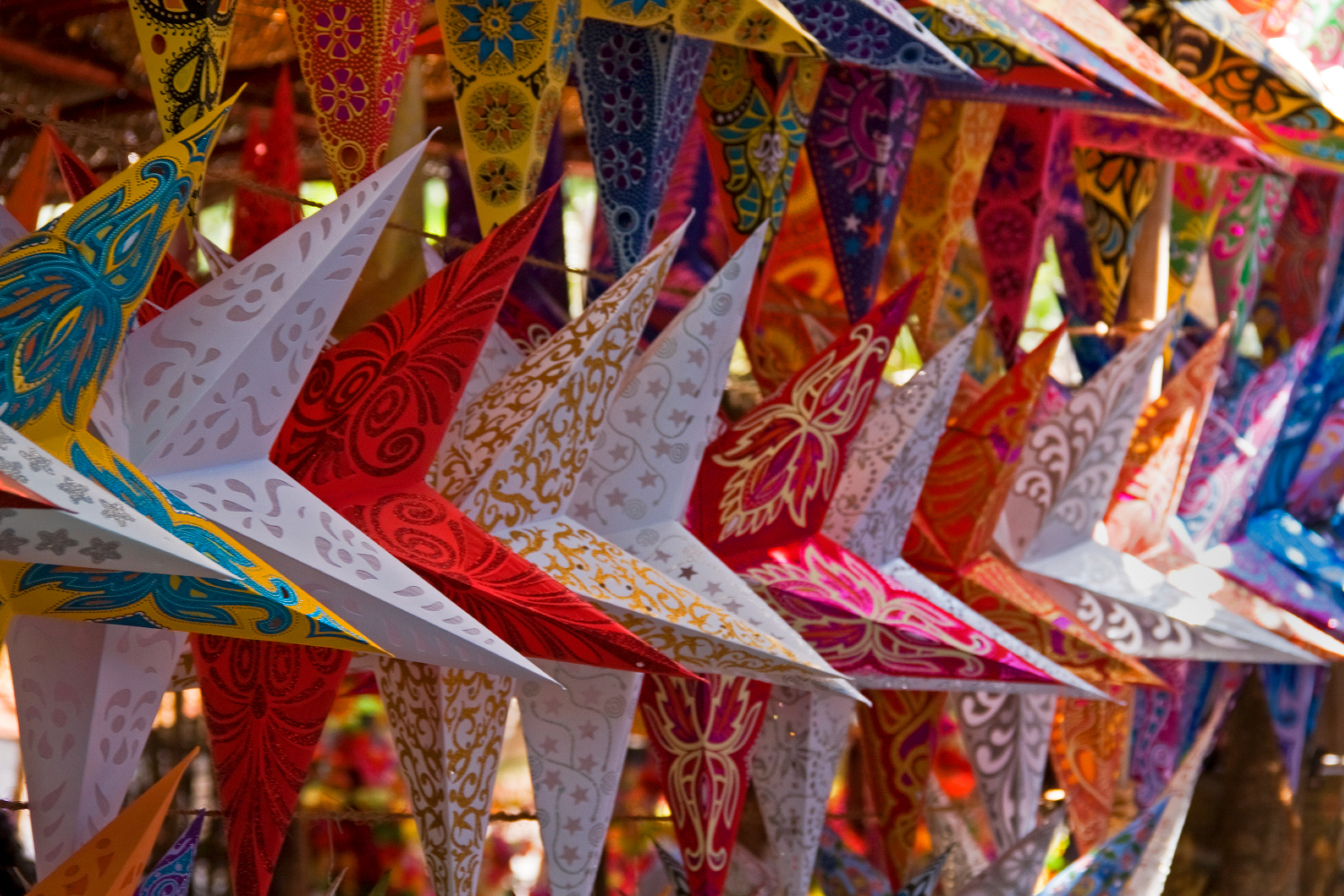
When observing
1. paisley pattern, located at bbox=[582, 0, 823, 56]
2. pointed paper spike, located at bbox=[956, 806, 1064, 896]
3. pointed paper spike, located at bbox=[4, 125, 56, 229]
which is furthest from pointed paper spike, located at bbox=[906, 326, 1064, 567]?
pointed paper spike, located at bbox=[4, 125, 56, 229]

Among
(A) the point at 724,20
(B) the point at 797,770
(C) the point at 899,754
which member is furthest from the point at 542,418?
(C) the point at 899,754

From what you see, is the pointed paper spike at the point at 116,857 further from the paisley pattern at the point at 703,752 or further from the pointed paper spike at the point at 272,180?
the pointed paper spike at the point at 272,180

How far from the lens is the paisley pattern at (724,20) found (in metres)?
1.04

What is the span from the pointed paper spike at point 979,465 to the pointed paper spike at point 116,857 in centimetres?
72

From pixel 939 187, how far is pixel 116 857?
0.96m

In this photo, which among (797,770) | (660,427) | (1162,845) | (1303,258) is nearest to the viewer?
(660,427)

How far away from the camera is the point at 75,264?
2.09 ft

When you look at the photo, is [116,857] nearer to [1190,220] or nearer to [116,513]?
[116,513]

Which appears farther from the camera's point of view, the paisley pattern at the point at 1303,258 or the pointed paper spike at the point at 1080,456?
the paisley pattern at the point at 1303,258

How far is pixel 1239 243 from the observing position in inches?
73.8

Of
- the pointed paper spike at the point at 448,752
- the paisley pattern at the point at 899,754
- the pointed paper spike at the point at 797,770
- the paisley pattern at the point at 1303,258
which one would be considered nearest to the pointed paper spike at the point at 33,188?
the pointed paper spike at the point at 448,752

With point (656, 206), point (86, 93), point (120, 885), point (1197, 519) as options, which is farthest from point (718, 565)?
point (86, 93)

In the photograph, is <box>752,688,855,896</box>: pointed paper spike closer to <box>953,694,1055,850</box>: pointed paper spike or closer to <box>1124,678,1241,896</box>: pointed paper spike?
<box>953,694,1055,850</box>: pointed paper spike

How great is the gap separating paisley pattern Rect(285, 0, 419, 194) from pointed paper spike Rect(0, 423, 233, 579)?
396mm
